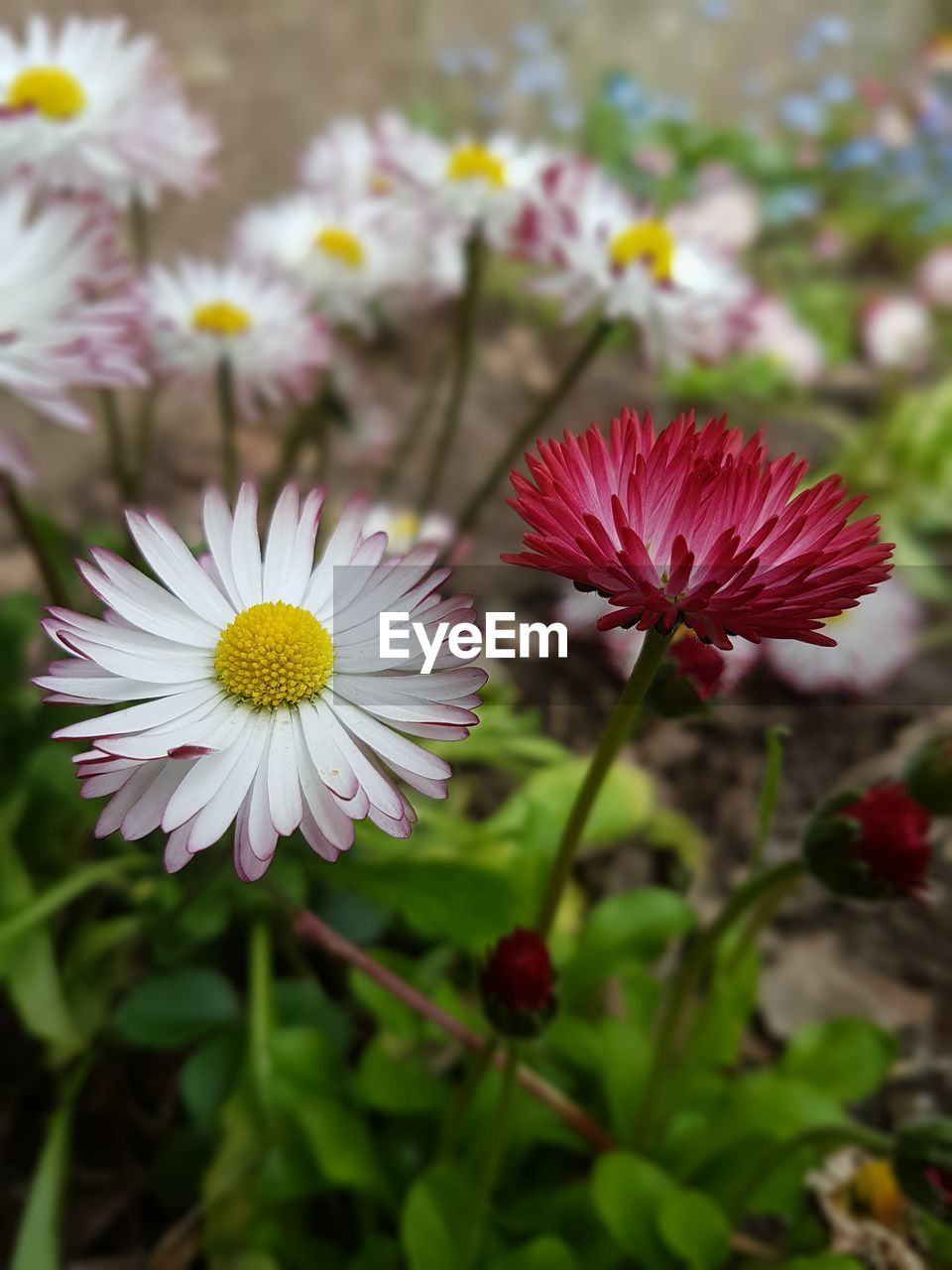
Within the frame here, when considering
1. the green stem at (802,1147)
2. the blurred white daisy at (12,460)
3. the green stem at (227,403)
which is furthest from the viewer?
the green stem at (227,403)

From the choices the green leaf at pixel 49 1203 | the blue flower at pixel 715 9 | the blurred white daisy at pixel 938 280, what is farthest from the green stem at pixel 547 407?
the blue flower at pixel 715 9

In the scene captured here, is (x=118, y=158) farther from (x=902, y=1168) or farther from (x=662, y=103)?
(x=662, y=103)

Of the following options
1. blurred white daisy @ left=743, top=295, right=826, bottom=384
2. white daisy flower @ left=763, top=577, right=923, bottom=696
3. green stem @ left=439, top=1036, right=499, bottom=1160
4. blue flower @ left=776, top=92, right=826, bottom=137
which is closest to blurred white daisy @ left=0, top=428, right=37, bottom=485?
green stem @ left=439, top=1036, right=499, bottom=1160

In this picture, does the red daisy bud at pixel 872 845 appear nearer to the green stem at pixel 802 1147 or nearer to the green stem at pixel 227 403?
the green stem at pixel 802 1147

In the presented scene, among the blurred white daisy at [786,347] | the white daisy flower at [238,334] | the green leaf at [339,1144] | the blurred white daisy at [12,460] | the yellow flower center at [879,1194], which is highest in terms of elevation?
the blurred white daisy at [786,347]

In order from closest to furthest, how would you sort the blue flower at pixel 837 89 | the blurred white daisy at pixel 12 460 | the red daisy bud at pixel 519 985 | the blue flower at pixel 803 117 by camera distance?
1. the red daisy bud at pixel 519 985
2. the blurred white daisy at pixel 12 460
3. the blue flower at pixel 803 117
4. the blue flower at pixel 837 89

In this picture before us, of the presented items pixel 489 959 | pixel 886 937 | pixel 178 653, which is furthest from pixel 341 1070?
pixel 886 937

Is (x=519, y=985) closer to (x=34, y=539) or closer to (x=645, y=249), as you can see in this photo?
(x=34, y=539)
